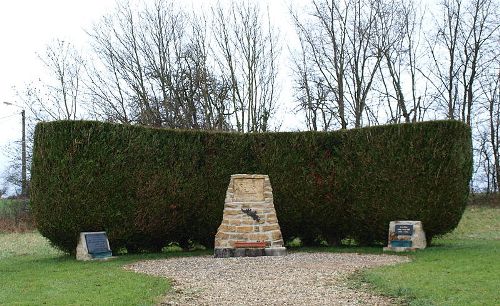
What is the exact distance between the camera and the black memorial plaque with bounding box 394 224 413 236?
11234 mm

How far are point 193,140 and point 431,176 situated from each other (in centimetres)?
517

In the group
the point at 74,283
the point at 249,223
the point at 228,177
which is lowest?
the point at 74,283

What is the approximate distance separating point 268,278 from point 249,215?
305 cm

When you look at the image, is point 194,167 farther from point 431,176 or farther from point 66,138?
point 431,176

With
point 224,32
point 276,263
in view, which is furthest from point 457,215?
point 224,32

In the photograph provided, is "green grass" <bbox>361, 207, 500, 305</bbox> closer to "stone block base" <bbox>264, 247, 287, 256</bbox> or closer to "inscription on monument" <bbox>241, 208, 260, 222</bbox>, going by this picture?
"stone block base" <bbox>264, 247, 287, 256</bbox>

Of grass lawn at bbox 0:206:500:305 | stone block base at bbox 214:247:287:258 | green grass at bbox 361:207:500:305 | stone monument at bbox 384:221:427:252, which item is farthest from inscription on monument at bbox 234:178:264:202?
green grass at bbox 361:207:500:305

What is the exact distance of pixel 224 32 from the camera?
72.1 ft

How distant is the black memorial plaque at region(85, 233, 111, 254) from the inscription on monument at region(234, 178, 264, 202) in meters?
2.74

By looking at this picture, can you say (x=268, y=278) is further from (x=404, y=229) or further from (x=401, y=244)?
(x=404, y=229)

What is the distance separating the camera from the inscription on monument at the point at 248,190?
432 inches

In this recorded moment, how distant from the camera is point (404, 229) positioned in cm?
1128

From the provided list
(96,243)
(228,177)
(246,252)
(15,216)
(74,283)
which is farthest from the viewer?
(15,216)

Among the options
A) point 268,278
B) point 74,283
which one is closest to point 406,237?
point 268,278
